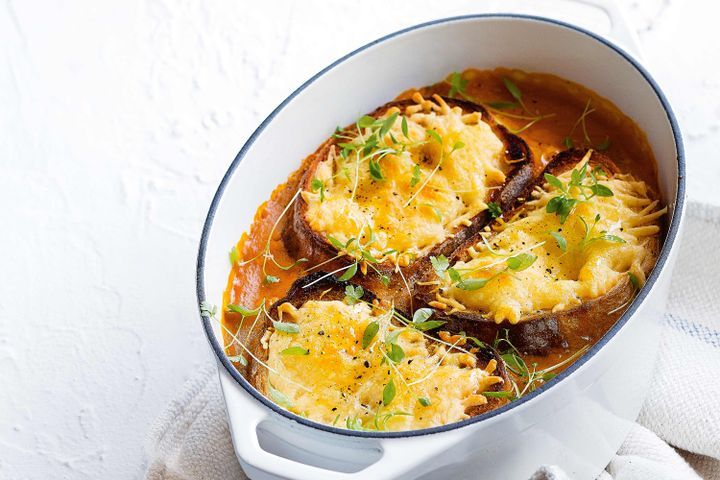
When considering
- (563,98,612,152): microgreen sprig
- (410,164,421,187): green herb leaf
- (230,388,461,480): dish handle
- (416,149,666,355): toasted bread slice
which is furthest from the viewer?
(563,98,612,152): microgreen sprig

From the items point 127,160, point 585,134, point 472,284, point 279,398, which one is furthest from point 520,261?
point 127,160

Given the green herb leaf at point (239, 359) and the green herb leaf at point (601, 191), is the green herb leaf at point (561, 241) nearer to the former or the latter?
the green herb leaf at point (601, 191)

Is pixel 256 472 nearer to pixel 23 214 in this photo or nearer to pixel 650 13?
pixel 23 214

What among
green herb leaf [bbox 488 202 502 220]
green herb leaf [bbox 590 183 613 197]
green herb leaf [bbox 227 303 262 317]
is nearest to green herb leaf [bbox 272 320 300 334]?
green herb leaf [bbox 227 303 262 317]

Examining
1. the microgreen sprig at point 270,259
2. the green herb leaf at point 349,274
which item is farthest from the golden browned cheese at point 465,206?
the green herb leaf at point 349,274

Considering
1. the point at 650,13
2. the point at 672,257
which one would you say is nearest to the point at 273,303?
the point at 672,257

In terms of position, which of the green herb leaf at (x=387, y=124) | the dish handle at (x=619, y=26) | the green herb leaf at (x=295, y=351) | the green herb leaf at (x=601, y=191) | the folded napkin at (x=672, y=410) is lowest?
the folded napkin at (x=672, y=410)

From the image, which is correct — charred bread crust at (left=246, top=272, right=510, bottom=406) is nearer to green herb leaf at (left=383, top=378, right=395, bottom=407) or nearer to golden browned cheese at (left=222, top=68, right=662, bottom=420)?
golden browned cheese at (left=222, top=68, right=662, bottom=420)

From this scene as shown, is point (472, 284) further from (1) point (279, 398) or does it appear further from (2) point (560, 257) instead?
(1) point (279, 398)
